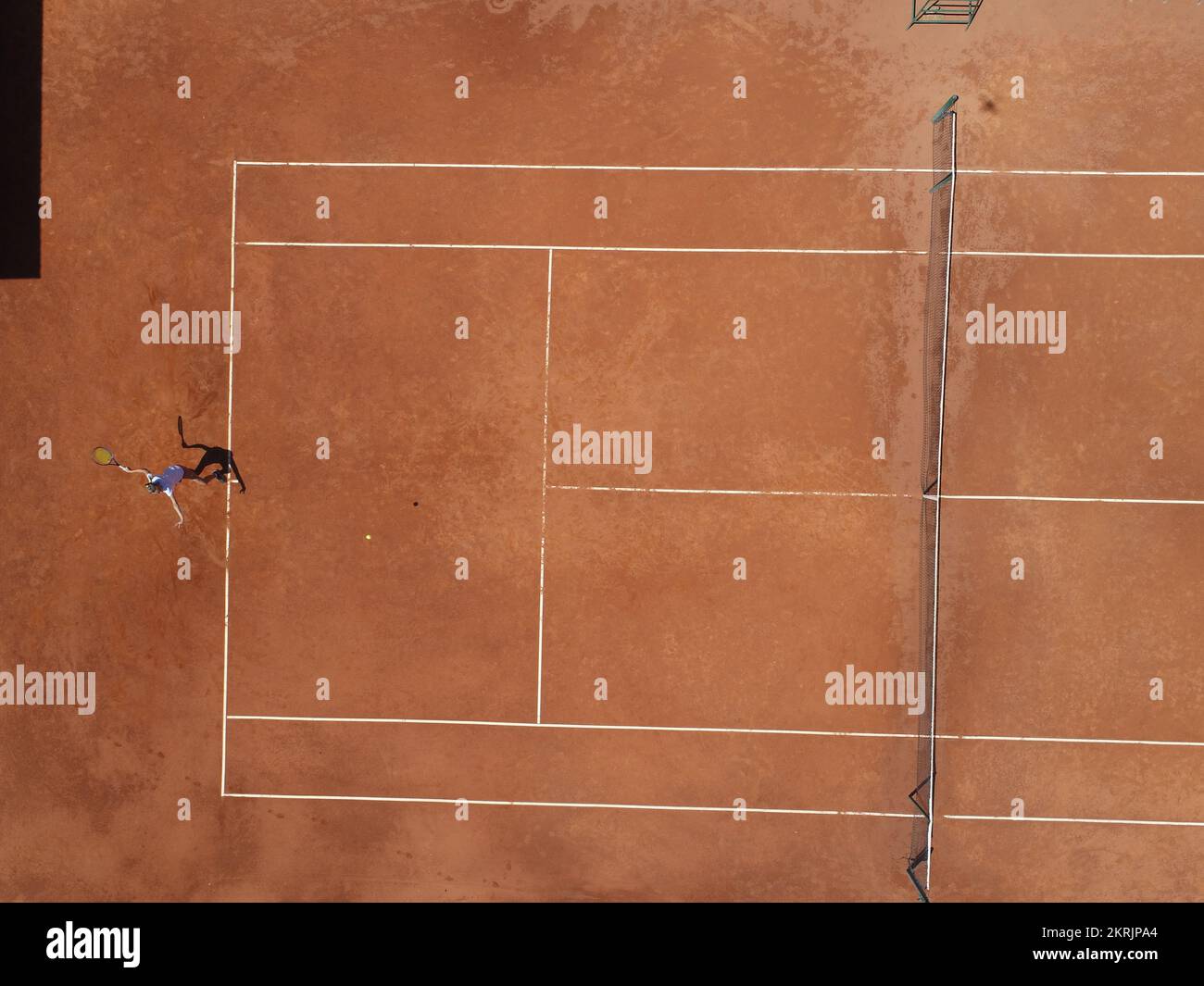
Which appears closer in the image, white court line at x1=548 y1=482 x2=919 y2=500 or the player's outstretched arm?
white court line at x1=548 y1=482 x2=919 y2=500

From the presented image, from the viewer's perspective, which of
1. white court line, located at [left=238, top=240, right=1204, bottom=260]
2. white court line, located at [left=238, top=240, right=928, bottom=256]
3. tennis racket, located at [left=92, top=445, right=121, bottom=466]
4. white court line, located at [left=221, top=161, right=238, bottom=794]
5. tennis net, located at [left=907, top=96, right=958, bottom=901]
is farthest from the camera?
white court line, located at [left=221, top=161, right=238, bottom=794]

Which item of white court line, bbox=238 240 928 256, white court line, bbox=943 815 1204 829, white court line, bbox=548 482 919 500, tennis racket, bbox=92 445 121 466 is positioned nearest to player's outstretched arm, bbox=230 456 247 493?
tennis racket, bbox=92 445 121 466

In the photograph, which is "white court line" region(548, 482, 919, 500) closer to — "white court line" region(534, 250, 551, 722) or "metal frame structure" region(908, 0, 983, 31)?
"white court line" region(534, 250, 551, 722)
